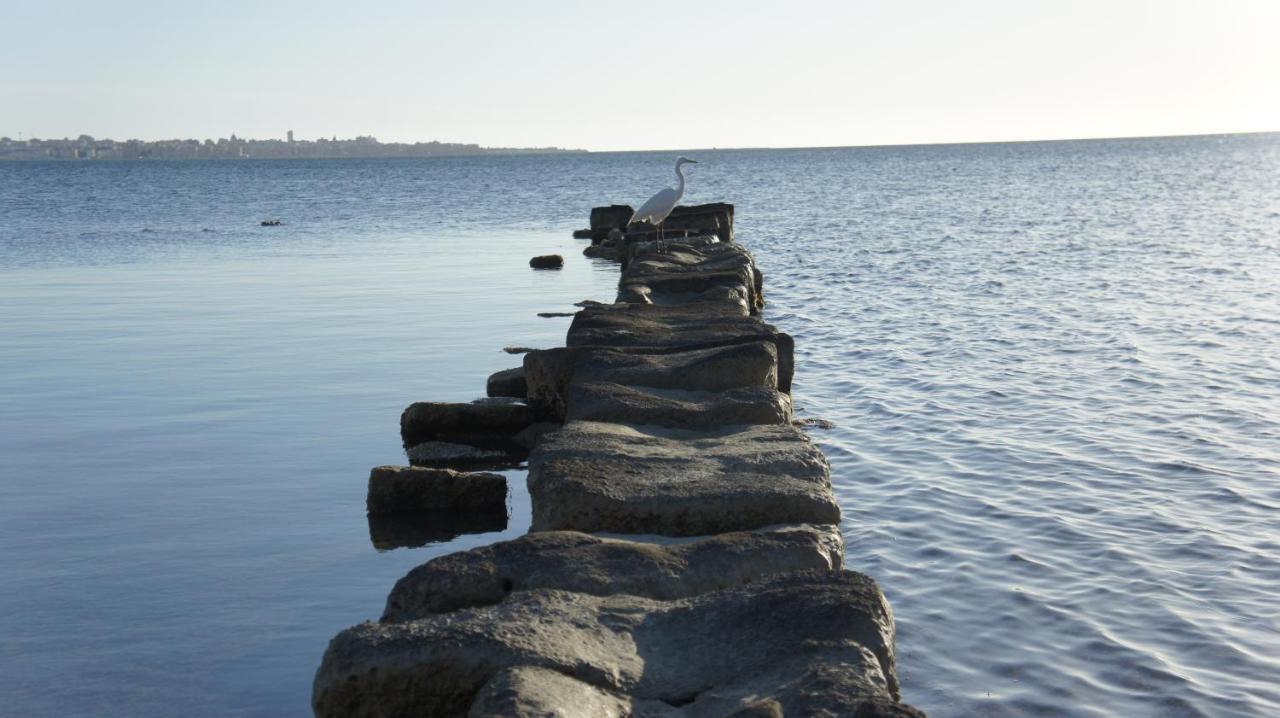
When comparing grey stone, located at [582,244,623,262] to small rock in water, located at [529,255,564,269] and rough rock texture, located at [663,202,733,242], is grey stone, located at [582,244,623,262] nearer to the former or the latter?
rough rock texture, located at [663,202,733,242]

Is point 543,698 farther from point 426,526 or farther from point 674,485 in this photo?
point 426,526

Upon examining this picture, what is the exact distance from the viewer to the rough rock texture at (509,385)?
8188mm

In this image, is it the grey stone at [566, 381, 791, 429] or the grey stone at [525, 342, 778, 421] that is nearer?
the grey stone at [566, 381, 791, 429]

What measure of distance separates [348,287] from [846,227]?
1788 cm

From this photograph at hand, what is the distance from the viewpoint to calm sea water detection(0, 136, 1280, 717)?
480 cm

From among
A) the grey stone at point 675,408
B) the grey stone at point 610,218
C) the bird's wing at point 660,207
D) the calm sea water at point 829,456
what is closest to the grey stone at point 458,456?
the calm sea water at point 829,456

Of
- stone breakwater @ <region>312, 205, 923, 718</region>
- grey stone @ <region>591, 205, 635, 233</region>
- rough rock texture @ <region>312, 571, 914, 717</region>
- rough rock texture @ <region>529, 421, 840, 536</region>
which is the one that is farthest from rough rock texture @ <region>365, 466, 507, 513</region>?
grey stone @ <region>591, 205, 635, 233</region>

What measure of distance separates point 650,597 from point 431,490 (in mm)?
2896

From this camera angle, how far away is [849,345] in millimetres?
12820

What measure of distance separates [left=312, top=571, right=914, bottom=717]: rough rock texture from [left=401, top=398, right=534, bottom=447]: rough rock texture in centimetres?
410

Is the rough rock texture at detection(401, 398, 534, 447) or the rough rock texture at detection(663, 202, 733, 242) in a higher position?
the rough rock texture at detection(663, 202, 733, 242)

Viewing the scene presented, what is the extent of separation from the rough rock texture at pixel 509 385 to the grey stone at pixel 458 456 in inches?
31.7

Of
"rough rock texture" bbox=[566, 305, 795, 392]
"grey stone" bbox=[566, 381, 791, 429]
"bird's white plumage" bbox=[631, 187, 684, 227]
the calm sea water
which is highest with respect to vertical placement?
"bird's white plumage" bbox=[631, 187, 684, 227]

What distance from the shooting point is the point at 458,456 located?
7.41 metres
